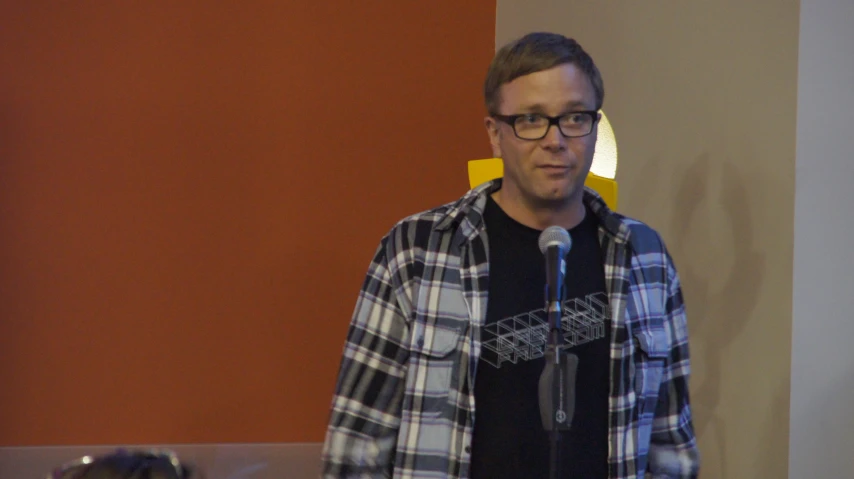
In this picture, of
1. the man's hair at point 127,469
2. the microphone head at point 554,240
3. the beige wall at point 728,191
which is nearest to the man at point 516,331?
the microphone head at point 554,240

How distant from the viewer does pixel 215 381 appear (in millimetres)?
3857

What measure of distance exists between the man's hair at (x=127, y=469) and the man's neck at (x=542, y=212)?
0.83 m

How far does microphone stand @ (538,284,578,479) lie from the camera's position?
153cm

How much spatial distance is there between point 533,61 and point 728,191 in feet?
3.45

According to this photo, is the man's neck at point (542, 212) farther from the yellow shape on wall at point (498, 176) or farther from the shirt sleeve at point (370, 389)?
the yellow shape on wall at point (498, 176)

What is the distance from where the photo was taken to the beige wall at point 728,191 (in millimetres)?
2512

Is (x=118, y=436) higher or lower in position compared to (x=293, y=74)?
lower

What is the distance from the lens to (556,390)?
5.06ft

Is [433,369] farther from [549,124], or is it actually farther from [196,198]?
[196,198]

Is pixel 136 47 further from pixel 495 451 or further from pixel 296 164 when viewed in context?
pixel 495 451

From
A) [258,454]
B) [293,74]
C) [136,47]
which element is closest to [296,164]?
[293,74]

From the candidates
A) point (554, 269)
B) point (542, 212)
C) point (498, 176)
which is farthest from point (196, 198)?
point (554, 269)

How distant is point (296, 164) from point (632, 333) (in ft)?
7.67

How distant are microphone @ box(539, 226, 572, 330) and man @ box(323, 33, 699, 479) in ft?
0.82
